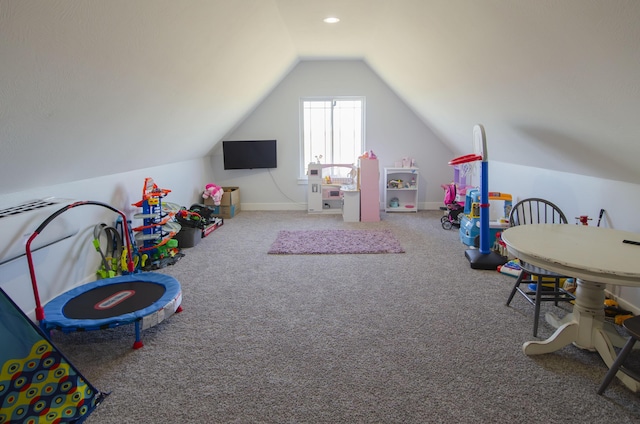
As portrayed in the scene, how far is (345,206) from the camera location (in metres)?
5.47

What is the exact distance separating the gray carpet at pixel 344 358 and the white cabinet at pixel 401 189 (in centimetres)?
268

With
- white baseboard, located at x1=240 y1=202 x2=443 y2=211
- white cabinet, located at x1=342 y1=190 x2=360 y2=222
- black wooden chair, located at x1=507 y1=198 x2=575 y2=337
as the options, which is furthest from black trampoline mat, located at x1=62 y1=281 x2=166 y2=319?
→ white baseboard, located at x1=240 y1=202 x2=443 y2=211

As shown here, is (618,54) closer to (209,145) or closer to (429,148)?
(429,148)

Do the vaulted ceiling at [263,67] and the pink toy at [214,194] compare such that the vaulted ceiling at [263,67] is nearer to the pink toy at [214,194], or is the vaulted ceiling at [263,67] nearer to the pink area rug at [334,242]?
the pink toy at [214,194]

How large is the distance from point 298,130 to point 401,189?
194cm

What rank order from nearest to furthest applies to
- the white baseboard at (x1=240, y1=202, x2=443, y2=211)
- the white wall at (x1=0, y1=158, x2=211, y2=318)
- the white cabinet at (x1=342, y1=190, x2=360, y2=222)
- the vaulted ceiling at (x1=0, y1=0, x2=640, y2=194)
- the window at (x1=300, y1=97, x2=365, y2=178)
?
the vaulted ceiling at (x1=0, y1=0, x2=640, y2=194) < the white wall at (x1=0, y1=158, x2=211, y2=318) < the white cabinet at (x1=342, y1=190, x2=360, y2=222) < the window at (x1=300, y1=97, x2=365, y2=178) < the white baseboard at (x1=240, y1=202, x2=443, y2=211)

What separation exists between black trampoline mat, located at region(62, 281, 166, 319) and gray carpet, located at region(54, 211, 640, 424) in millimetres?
225

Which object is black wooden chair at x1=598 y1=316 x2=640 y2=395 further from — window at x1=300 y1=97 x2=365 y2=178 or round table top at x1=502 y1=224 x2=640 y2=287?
window at x1=300 y1=97 x2=365 y2=178

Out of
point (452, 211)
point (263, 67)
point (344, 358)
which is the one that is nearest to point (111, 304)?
point (344, 358)

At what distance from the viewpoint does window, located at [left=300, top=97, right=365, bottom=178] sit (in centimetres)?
624

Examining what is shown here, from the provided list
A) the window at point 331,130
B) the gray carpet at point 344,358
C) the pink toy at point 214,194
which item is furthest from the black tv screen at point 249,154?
the gray carpet at point 344,358

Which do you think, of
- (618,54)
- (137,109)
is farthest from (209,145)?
(618,54)

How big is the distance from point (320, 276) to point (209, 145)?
320cm

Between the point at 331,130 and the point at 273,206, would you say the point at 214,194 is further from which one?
the point at 331,130
